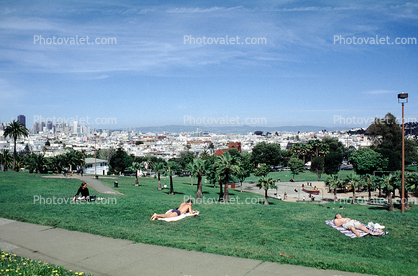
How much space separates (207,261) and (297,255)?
7.70 feet

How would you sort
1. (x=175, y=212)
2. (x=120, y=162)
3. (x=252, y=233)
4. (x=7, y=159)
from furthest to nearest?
1. (x=120, y=162)
2. (x=7, y=159)
3. (x=175, y=212)
4. (x=252, y=233)

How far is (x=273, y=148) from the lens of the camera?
106 meters

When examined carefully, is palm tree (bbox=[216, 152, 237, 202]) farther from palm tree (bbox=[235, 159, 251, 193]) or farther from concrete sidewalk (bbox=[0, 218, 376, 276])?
concrete sidewalk (bbox=[0, 218, 376, 276])

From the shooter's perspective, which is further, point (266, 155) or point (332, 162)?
point (266, 155)

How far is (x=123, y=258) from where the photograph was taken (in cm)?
720

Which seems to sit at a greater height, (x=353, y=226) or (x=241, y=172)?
(x=353, y=226)

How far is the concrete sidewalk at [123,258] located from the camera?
6.37 metres

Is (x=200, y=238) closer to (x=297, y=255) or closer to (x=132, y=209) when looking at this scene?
(x=297, y=255)

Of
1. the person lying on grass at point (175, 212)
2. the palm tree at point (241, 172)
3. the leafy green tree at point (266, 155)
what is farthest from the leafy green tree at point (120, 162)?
the person lying on grass at point (175, 212)

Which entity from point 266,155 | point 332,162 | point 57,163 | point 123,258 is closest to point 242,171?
point 123,258

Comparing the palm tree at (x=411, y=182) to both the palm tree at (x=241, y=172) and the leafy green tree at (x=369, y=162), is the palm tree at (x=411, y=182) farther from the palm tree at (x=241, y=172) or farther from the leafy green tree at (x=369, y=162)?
the leafy green tree at (x=369, y=162)

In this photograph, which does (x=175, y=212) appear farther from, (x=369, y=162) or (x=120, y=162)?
(x=120, y=162)

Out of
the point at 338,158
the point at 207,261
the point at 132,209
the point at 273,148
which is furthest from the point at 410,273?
the point at 273,148

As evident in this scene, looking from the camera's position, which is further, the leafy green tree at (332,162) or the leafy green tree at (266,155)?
the leafy green tree at (266,155)
